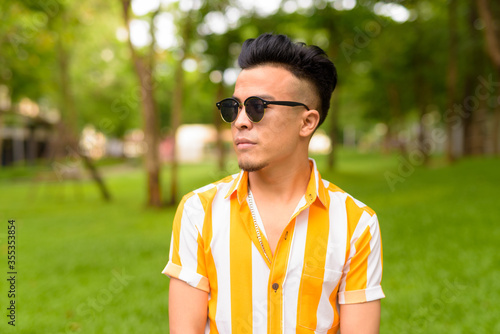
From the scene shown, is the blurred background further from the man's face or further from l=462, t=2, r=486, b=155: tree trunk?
the man's face

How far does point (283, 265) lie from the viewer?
1.94 meters

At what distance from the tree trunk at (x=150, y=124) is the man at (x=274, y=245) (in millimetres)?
11545

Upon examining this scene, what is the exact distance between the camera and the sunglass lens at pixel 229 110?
6.46 ft

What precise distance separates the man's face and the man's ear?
3 cm

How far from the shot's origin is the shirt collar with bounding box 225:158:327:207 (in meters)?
2.01

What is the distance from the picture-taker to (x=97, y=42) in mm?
28688

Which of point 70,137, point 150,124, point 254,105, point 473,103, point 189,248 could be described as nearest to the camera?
point 254,105

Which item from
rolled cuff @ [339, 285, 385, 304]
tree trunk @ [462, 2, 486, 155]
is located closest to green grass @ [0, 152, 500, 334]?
rolled cuff @ [339, 285, 385, 304]

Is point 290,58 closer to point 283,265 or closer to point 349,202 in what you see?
point 349,202

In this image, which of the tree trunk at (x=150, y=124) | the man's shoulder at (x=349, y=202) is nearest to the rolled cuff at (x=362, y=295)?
the man's shoulder at (x=349, y=202)

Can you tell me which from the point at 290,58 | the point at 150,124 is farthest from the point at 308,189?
the point at 150,124

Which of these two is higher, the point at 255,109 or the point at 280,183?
the point at 255,109

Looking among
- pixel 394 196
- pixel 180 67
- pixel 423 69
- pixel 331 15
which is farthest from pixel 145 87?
pixel 423 69

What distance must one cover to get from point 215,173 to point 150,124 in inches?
228
